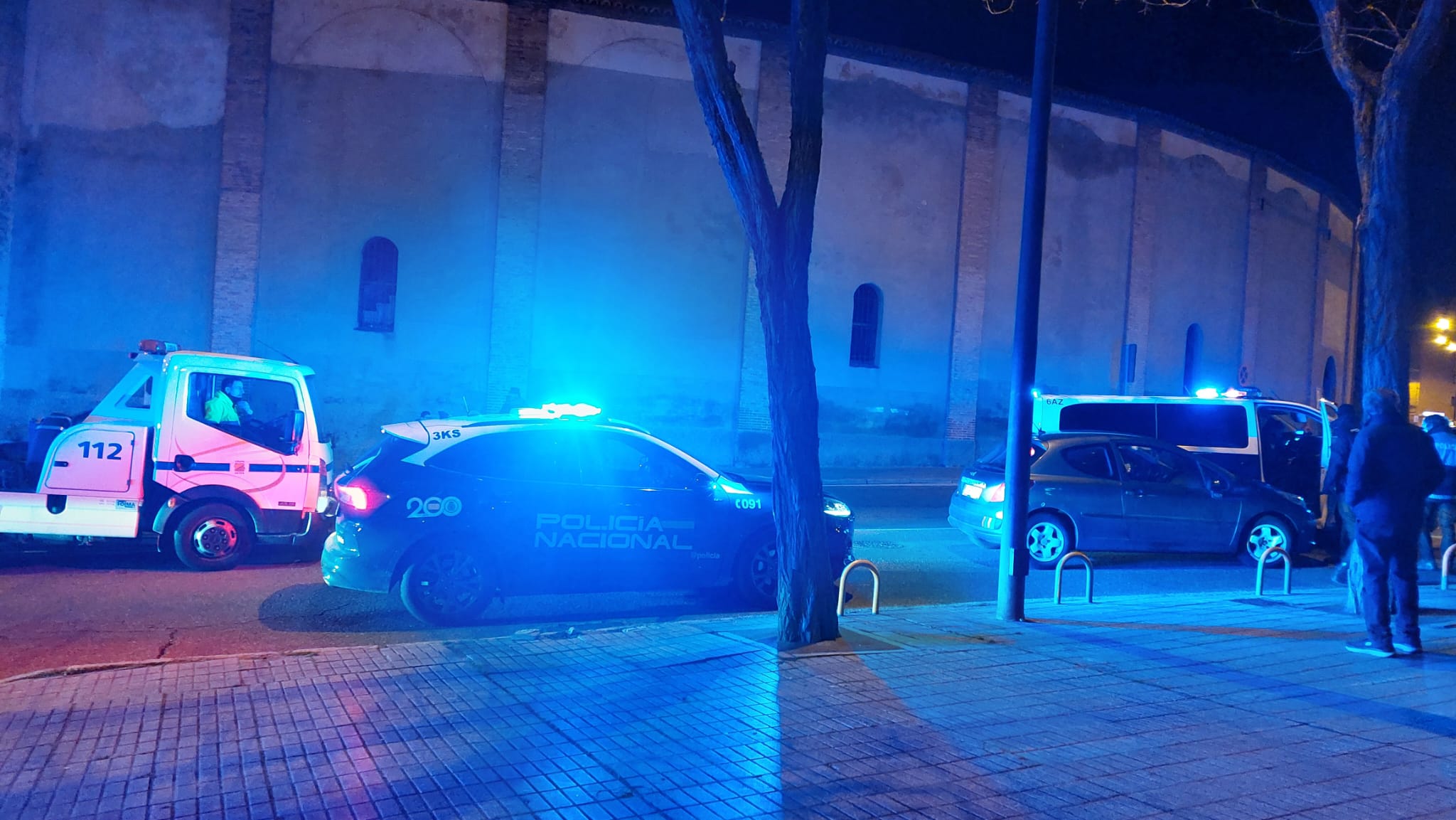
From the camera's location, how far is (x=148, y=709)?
5.59 meters

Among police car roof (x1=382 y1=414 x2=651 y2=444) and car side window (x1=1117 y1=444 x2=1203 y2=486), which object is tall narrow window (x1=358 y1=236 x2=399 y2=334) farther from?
car side window (x1=1117 y1=444 x2=1203 y2=486)

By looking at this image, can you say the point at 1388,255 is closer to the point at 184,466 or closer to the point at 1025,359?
the point at 1025,359

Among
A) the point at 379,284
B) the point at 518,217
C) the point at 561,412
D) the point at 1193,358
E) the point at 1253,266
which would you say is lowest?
the point at 561,412

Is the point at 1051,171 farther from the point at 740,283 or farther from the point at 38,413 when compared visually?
the point at 38,413

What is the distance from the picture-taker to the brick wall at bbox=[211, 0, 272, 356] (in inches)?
800

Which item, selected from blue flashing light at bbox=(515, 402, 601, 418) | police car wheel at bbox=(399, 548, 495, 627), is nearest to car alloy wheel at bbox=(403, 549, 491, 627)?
police car wheel at bbox=(399, 548, 495, 627)

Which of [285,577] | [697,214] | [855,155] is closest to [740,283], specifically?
[697,214]

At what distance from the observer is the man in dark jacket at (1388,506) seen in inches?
283

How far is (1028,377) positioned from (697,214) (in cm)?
1557

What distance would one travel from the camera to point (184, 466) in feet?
32.5

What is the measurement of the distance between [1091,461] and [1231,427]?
357cm

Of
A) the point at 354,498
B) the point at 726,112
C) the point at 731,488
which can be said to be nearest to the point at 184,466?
the point at 354,498

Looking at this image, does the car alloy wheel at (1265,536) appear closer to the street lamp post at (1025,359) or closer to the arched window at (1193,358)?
the street lamp post at (1025,359)

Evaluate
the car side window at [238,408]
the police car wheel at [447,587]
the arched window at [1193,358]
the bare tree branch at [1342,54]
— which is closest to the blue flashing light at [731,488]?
the police car wheel at [447,587]
